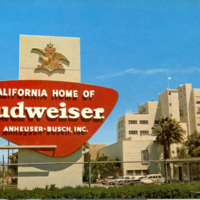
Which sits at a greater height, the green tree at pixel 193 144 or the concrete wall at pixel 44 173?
the green tree at pixel 193 144

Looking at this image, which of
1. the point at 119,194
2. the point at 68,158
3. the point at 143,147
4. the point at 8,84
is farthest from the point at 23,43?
the point at 143,147

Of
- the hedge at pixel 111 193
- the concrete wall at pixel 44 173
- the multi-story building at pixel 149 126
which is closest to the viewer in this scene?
the hedge at pixel 111 193

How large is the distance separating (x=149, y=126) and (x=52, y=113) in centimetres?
7066

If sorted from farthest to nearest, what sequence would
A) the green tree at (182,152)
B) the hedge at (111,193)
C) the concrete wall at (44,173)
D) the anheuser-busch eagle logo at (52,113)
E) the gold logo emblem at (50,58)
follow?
the green tree at (182,152)
the gold logo emblem at (50,58)
the anheuser-busch eagle logo at (52,113)
the concrete wall at (44,173)
the hedge at (111,193)

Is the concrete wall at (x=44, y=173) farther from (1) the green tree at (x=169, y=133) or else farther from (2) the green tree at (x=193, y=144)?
(2) the green tree at (x=193, y=144)

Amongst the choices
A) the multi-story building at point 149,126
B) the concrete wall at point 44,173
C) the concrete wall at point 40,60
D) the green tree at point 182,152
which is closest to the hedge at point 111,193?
the concrete wall at point 44,173

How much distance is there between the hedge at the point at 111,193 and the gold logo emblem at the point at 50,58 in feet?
20.7

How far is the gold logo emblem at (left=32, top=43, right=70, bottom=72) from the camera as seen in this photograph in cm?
1563

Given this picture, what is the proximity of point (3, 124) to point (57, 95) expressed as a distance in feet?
9.74

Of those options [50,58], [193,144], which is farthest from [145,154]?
[50,58]

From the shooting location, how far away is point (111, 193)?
1223 cm

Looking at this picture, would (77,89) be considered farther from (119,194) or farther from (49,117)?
(119,194)

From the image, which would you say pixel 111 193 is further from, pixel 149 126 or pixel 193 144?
pixel 149 126

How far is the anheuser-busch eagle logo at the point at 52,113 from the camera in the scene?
1474 cm
